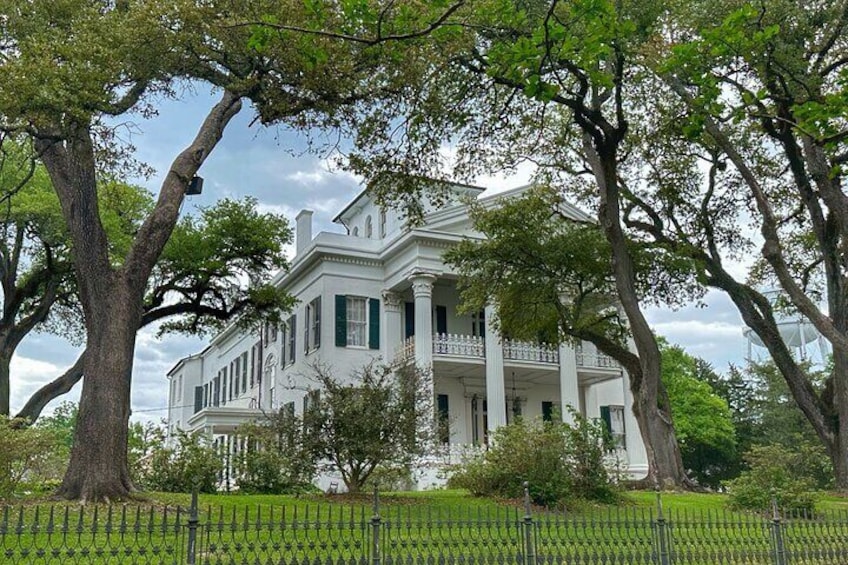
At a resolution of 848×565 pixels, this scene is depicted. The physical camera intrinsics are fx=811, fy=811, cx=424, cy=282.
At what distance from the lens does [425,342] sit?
86.8ft

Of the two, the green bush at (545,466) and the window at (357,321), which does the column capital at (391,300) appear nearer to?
the window at (357,321)

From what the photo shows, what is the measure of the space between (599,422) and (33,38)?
14239 millimetres

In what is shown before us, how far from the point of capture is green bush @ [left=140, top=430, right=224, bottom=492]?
17000mm

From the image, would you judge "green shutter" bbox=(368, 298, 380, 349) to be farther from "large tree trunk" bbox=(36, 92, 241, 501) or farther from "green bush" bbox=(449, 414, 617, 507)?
"large tree trunk" bbox=(36, 92, 241, 501)

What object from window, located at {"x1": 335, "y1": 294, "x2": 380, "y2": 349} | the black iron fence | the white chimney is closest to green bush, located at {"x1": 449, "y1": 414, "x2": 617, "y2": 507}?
the black iron fence

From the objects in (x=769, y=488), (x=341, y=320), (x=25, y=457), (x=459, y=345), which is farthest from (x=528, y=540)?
(x=341, y=320)

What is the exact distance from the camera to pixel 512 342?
28.3m

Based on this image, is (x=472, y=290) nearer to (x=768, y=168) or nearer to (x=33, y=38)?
(x=768, y=168)

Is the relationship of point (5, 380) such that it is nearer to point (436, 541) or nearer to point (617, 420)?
point (436, 541)

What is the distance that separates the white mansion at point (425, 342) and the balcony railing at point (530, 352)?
0.04 metres

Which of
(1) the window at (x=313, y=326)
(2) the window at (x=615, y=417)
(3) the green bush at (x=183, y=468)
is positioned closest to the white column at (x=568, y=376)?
(2) the window at (x=615, y=417)

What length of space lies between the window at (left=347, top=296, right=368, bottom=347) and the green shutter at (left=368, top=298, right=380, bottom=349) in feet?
0.58

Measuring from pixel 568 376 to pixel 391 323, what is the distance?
6.51m

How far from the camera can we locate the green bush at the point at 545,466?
15852mm
